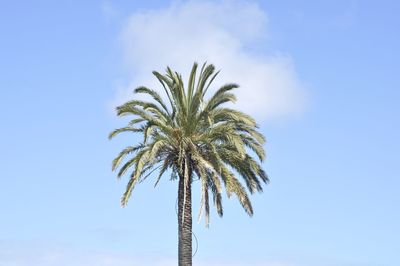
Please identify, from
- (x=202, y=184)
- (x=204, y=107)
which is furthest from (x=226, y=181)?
(x=204, y=107)

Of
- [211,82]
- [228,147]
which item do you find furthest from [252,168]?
[211,82]

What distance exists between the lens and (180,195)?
51.0 m

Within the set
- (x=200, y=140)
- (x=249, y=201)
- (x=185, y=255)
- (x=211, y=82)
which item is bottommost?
(x=185, y=255)

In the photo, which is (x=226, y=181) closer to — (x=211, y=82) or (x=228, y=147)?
(x=228, y=147)

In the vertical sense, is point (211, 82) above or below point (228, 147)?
above

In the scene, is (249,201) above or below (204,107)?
below

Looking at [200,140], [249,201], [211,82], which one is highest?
[211,82]

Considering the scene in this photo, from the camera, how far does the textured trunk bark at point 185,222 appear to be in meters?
49.8

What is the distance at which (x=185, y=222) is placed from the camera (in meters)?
50.3

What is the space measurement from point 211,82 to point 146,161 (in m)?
6.31

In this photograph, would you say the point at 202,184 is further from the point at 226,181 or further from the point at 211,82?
the point at 211,82

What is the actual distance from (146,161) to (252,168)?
643 centimetres

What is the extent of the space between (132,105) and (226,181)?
23.5 ft

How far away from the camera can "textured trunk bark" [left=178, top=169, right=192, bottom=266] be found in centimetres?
4984
